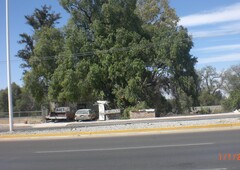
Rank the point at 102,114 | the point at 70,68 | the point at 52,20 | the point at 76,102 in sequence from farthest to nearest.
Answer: the point at 52,20 → the point at 76,102 → the point at 70,68 → the point at 102,114

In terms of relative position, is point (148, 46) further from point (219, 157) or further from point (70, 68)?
point (219, 157)

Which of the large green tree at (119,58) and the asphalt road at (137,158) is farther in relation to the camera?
the large green tree at (119,58)

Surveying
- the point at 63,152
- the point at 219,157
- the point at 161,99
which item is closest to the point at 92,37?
the point at 161,99

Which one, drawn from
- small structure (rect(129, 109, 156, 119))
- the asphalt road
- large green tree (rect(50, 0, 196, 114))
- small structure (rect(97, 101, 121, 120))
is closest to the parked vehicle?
large green tree (rect(50, 0, 196, 114))

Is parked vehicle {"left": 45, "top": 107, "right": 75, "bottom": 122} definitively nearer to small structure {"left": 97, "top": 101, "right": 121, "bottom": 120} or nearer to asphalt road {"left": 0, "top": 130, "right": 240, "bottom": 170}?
small structure {"left": 97, "top": 101, "right": 121, "bottom": 120}

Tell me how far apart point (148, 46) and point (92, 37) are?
7536 mm

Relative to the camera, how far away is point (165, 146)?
12586mm

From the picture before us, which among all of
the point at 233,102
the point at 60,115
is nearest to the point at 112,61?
the point at 60,115

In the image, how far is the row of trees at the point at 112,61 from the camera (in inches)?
1738

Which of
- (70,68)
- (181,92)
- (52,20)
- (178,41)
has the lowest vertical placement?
(181,92)

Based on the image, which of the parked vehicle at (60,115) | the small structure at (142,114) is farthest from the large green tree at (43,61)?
the small structure at (142,114)

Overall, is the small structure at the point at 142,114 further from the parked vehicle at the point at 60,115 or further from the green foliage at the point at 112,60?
the parked vehicle at the point at 60,115

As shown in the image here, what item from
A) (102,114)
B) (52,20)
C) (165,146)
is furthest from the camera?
(52,20)

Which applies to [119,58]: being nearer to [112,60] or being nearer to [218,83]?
[112,60]
